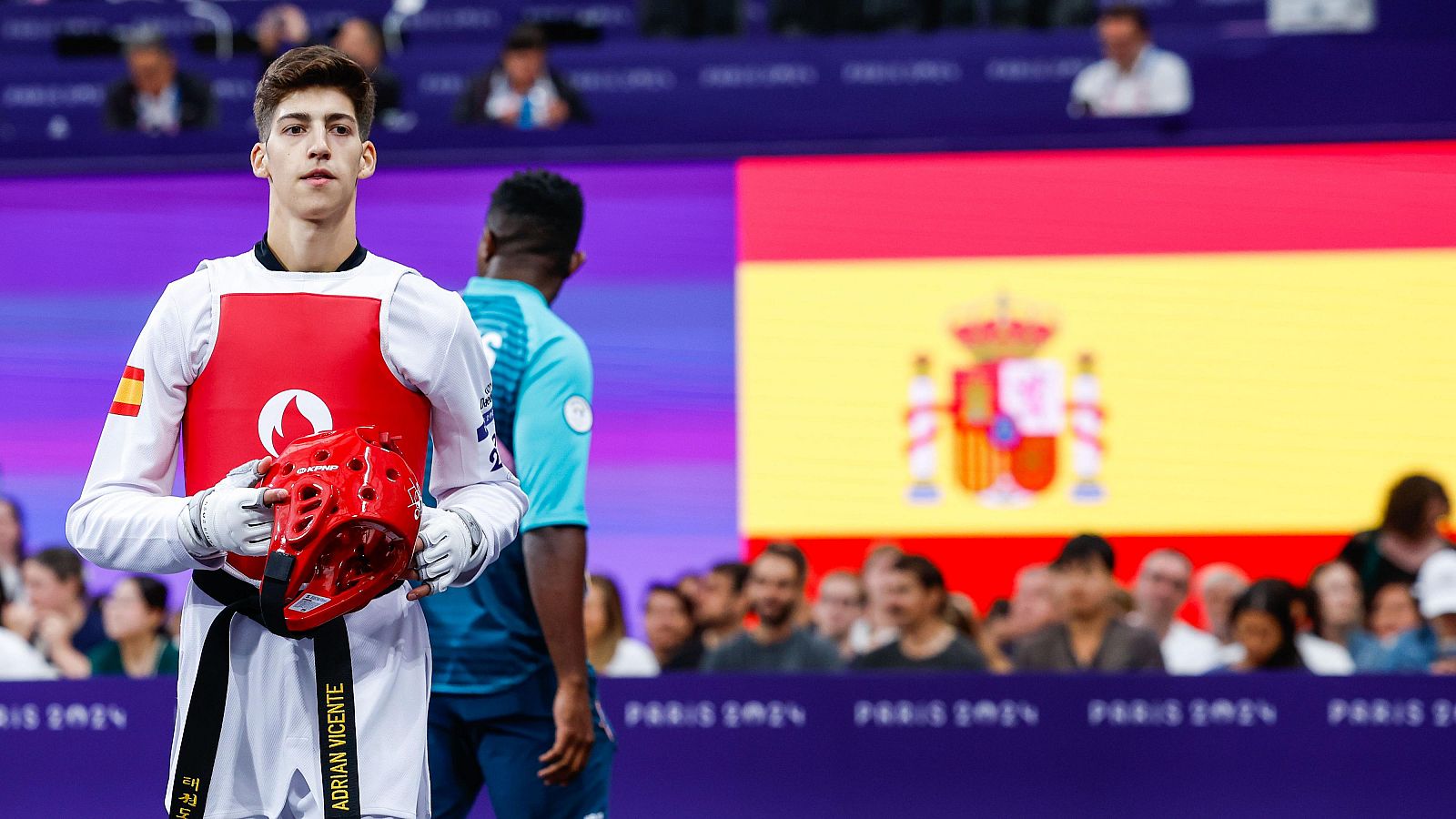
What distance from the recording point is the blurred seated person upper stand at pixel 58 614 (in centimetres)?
676

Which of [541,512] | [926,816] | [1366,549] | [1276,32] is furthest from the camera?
[1276,32]

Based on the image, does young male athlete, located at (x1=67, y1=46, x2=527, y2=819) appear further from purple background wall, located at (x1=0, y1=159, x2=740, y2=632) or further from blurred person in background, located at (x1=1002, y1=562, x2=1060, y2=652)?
purple background wall, located at (x1=0, y1=159, x2=740, y2=632)

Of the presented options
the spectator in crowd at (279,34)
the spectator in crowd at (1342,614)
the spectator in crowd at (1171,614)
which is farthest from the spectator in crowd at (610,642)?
the spectator in crowd at (279,34)

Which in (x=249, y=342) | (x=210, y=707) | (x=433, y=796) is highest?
(x=249, y=342)

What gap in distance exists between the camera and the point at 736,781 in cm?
592

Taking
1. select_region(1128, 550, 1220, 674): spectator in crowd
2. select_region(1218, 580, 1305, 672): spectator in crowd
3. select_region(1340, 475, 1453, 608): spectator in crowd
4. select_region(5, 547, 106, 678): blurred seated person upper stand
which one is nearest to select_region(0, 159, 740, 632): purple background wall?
select_region(5, 547, 106, 678): blurred seated person upper stand

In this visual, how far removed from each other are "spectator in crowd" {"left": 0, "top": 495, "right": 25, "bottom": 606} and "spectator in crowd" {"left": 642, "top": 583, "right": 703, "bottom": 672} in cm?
258

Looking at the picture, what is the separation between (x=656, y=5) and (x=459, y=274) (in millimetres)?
3232

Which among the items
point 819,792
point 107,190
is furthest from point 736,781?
point 107,190

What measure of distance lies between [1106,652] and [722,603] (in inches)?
61.4

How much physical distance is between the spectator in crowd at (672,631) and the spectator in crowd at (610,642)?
0.05m

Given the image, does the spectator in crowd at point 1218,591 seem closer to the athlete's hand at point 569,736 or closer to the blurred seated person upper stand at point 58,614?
the athlete's hand at point 569,736

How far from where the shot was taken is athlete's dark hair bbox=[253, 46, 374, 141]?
2744 millimetres

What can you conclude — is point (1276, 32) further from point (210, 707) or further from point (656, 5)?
point (210, 707)
